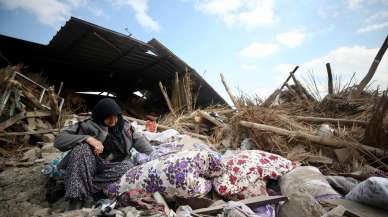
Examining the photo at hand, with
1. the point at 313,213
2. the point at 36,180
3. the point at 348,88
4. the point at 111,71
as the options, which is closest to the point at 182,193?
the point at 313,213

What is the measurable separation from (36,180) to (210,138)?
8.96ft

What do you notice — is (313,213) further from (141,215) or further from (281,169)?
(141,215)

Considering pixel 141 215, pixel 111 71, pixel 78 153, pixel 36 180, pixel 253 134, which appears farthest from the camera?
pixel 111 71

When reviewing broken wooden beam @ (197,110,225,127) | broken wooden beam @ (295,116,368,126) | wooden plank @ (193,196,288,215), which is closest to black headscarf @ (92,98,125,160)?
wooden plank @ (193,196,288,215)

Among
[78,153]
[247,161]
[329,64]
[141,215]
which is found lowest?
[141,215]

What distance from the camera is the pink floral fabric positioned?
2.32 meters

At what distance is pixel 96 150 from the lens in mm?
2457

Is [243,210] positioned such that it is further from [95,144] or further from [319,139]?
[319,139]

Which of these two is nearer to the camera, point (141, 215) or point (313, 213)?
point (313, 213)

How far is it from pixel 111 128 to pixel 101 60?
5321mm

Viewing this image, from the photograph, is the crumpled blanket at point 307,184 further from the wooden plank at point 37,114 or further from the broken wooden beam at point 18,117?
the wooden plank at point 37,114

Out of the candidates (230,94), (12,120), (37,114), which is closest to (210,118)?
(230,94)

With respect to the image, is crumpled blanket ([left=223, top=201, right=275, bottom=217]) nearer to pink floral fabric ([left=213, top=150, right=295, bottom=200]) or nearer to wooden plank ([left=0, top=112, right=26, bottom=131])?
pink floral fabric ([left=213, top=150, right=295, bottom=200])

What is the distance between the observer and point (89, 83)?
31.3 ft
